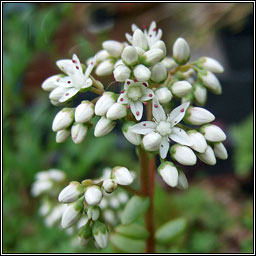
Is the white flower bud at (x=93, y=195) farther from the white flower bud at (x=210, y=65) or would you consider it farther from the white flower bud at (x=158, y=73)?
the white flower bud at (x=210, y=65)

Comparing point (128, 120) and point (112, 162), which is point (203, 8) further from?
point (128, 120)

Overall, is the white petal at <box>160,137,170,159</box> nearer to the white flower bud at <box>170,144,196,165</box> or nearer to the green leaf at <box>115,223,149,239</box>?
the white flower bud at <box>170,144,196,165</box>

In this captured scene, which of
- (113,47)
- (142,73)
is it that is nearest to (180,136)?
(142,73)

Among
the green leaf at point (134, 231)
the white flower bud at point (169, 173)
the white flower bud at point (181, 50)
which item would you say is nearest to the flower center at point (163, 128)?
the white flower bud at point (169, 173)

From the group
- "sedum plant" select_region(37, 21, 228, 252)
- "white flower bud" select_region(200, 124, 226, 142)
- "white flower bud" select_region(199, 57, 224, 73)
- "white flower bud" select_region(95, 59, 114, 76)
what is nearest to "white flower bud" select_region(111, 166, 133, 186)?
"sedum plant" select_region(37, 21, 228, 252)

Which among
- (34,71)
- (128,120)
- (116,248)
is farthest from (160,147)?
(34,71)

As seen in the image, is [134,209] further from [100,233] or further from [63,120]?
[63,120]
